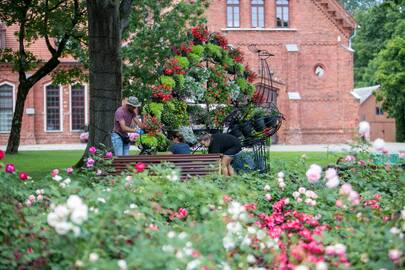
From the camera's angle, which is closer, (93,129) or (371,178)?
(371,178)

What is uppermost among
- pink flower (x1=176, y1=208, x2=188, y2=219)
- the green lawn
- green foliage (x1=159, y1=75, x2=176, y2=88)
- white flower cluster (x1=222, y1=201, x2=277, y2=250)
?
green foliage (x1=159, y1=75, x2=176, y2=88)

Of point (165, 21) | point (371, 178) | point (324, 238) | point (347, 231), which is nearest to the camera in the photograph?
point (324, 238)

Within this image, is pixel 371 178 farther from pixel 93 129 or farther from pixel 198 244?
pixel 93 129

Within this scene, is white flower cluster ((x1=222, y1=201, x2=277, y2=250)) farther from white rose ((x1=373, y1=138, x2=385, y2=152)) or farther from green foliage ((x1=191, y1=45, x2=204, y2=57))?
green foliage ((x1=191, y1=45, x2=204, y2=57))

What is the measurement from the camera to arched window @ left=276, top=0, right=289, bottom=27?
44.2 metres

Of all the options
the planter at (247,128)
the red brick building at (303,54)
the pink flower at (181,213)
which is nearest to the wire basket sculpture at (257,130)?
the planter at (247,128)

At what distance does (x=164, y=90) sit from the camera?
12555mm

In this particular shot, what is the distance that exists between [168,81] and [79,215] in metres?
8.75

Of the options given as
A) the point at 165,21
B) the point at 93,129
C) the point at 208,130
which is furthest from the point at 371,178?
the point at 165,21

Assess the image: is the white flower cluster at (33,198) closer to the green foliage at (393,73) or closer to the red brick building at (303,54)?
the red brick building at (303,54)

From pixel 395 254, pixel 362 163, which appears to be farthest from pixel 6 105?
pixel 395 254

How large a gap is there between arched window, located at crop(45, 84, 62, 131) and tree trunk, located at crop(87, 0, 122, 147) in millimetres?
32705

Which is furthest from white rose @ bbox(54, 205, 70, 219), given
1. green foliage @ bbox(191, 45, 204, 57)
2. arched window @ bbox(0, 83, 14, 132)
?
arched window @ bbox(0, 83, 14, 132)

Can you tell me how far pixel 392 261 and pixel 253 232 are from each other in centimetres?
99
